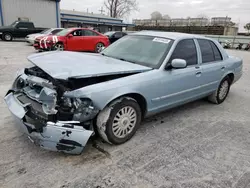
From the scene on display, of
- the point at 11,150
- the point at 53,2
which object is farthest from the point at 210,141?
the point at 53,2

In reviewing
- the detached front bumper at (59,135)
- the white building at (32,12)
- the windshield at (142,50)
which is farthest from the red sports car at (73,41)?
the white building at (32,12)

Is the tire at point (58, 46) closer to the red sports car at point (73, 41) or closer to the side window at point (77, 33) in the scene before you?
the red sports car at point (73, 41)

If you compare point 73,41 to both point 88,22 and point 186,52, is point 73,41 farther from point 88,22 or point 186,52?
point 88,22

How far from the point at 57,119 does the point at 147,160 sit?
125 centimetres

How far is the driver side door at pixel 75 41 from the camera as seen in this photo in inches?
459

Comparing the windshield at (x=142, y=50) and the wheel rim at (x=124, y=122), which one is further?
the windshield at (x=142, y=50)

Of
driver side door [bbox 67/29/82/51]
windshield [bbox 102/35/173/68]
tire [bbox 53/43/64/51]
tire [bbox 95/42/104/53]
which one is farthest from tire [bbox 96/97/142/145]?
tire [bbox 95/42/104/53]

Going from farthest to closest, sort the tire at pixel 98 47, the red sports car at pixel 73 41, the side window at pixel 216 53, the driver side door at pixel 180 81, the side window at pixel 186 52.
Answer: the tire at pixel 98 47 → the red sports car at pixel 73 41 → the side window at pixel 216 53 → the side window at pixel 186 52 → the driver side door at pixel 180 81

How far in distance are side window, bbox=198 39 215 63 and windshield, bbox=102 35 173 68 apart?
936 millimetres

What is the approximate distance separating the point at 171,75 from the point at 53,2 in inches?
959

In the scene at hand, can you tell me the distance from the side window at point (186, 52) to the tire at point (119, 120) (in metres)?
1.13

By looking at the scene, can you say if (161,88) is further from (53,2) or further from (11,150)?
(53,2)

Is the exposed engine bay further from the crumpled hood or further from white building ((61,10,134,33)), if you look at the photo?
white building ((61,10,134,33))

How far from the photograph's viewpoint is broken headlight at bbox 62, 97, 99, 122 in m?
2.61
